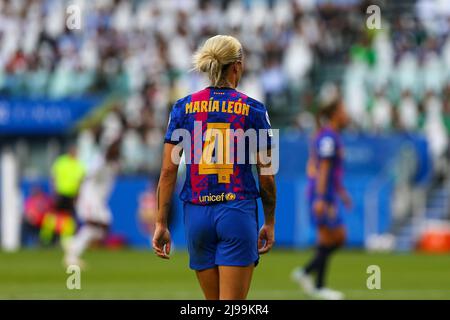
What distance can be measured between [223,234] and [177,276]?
12.3 meters

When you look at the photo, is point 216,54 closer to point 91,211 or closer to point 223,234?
point 223,234

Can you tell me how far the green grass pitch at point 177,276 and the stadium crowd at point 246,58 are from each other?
424cm

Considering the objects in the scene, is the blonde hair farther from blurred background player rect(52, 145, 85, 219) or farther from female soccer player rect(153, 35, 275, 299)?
blurred background player rect(52, 145, 85, 219)

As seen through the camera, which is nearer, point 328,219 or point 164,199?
point 164,199

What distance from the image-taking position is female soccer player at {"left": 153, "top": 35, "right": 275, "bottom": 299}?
25.1 feet

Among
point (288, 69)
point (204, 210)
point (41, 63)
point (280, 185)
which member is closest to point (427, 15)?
point (288, 69)

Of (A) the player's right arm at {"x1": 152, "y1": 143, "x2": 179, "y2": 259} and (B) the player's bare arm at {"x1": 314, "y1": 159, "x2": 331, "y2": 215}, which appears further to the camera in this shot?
(B) the player's bare arm at {"x1": 314, "y1": 159, "x2": 331, "y2": 215}

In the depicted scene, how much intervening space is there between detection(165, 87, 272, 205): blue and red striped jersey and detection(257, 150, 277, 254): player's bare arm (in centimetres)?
8

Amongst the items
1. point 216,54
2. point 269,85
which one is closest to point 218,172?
point 216,54

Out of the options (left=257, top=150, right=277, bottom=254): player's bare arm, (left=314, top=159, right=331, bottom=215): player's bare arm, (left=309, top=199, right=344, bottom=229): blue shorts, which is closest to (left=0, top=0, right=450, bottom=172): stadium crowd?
(left=309, top=199, right=344, bottom=229): blue shorts

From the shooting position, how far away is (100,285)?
57.3 ft

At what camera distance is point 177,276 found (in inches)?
779

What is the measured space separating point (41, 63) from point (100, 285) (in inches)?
664

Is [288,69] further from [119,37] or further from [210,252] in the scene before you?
[210,252]
